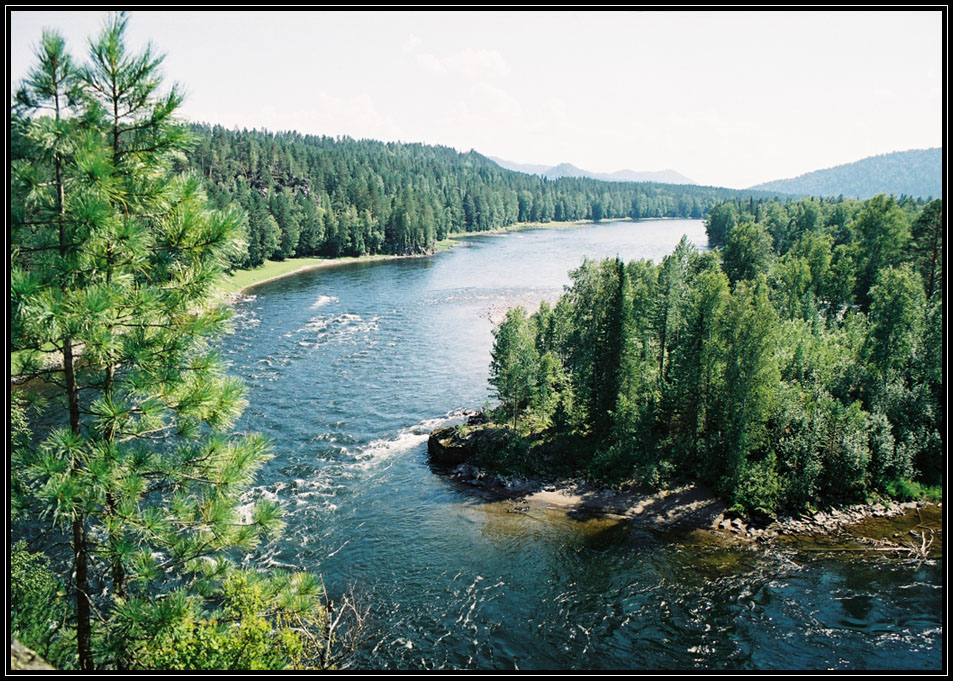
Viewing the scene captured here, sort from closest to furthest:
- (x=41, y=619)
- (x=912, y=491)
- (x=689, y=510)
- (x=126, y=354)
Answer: (x=126, y=354) → (x=41, y=619) → (x=689, y=510) → (x=912, y=491)

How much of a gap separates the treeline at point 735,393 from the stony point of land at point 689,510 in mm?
1097

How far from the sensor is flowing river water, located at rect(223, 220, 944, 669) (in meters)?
24.1

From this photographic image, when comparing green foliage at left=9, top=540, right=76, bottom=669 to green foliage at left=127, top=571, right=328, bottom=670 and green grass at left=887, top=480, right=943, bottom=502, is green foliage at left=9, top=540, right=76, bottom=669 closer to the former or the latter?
green foliage at left=127, top=571, right=328, bottom=670

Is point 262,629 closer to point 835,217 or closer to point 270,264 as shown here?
point 270,264

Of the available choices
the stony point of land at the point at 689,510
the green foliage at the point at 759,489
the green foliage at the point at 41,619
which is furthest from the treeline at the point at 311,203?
the green foliage at the point at 41,619

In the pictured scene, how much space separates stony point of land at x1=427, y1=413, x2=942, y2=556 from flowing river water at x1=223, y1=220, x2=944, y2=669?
132 centimetres

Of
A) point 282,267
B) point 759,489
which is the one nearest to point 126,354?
point 759,489

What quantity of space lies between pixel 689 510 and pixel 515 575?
42.7 feet

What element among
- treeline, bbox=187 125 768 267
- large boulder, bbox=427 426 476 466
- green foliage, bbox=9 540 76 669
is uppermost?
treeline, bbox=187 125 768 267

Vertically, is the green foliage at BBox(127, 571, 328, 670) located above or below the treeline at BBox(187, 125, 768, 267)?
below

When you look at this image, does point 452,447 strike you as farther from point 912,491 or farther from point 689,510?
point 912,491

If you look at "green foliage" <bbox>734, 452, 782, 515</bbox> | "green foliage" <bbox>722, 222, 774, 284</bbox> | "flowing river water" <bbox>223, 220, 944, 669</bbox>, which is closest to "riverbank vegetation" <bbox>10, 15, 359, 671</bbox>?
"flowing river water" <bbox>223, 220, 944, 669</bbox>

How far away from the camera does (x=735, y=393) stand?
37.1 meters

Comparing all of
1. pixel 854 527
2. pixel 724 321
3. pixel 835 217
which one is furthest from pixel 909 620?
pixel 835 217
